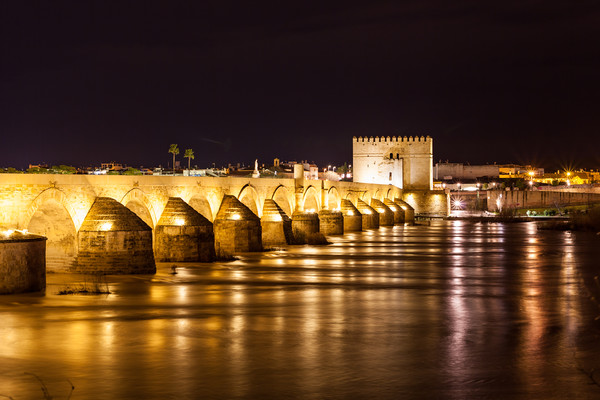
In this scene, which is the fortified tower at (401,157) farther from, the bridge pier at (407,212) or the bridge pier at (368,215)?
the bridge pier at (368,215)

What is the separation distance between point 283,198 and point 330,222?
560 cm

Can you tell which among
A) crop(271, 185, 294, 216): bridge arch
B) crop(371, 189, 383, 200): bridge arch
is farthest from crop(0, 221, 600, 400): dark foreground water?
crop(371, 189, 383, 200): bridge arch

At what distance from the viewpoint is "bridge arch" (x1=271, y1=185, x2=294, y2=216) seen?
1382 inches

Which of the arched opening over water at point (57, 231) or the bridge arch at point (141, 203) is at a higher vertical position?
the bridge arch at point (141, 203)

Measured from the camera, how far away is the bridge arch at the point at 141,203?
2266 cm

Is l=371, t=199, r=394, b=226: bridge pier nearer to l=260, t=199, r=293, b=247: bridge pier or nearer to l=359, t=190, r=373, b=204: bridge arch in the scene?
l=359, t=190, r=373, b=204: bridge arch

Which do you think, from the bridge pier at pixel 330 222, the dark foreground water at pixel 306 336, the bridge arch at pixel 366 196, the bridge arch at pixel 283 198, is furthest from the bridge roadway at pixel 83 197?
the bridge arch at pixel 366 196

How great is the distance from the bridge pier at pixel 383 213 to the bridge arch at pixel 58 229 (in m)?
33.9

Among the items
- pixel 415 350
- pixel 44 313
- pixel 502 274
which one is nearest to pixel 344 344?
pixel 415 350

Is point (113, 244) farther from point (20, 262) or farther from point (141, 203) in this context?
point (20, 262)

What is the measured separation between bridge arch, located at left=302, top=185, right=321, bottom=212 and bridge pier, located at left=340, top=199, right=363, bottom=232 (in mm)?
3158

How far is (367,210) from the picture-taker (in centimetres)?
4897

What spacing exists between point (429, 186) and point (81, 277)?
49.7 m

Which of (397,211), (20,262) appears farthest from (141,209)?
(397,211)
